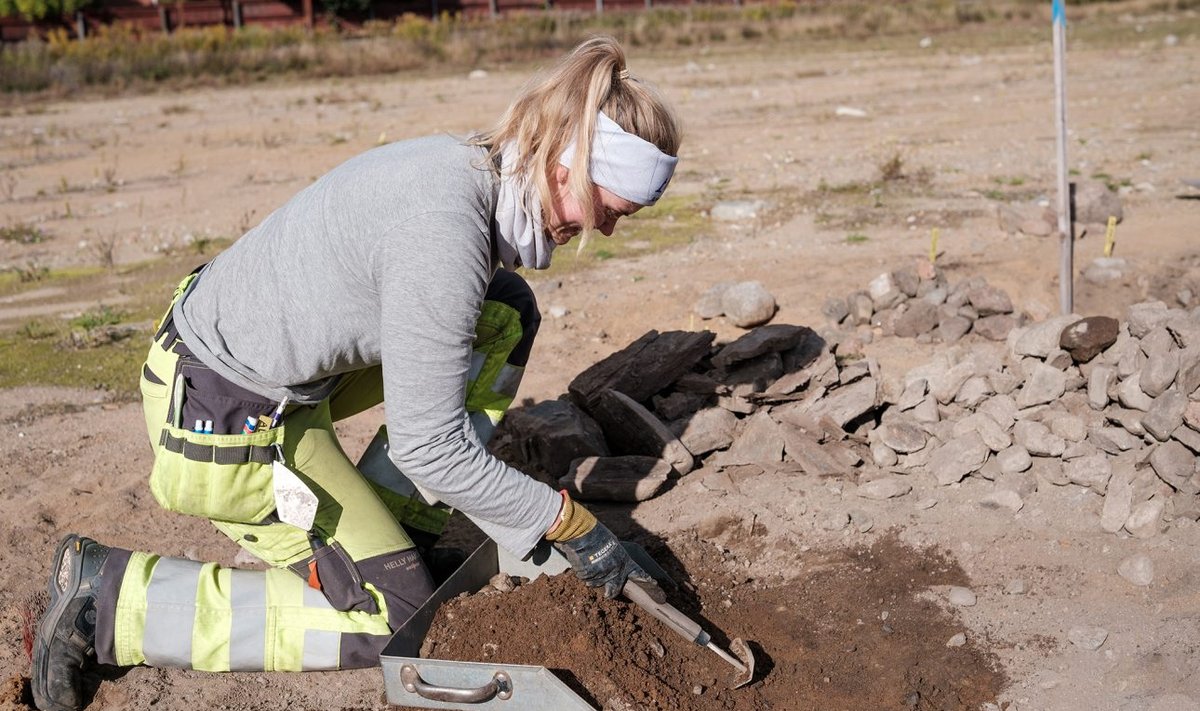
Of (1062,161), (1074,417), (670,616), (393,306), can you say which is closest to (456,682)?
(670,616)

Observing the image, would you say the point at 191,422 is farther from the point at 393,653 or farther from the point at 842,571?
the point at 842,571

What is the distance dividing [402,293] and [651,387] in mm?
1996

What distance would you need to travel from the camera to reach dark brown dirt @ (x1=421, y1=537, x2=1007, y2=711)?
109 inches

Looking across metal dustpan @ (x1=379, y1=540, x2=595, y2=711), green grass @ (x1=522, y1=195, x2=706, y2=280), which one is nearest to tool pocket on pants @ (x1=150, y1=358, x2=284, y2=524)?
metal dustpan @ (x1=379, y1=540, x2=595, y2=711)

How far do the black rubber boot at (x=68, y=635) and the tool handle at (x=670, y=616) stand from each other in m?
1.39

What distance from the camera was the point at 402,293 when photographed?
2.38 m

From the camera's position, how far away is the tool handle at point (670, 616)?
9.24 feet

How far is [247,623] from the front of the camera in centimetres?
297

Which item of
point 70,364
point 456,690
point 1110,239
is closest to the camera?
point 456,690

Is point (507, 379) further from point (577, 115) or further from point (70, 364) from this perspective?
point (70, 364)

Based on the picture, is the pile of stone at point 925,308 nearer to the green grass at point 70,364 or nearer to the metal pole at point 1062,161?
the metal pole at point 1062,161

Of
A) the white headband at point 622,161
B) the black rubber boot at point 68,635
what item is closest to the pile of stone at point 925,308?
the white headband at point 622,161

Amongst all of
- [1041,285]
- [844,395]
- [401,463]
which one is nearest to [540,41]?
[1041,285]

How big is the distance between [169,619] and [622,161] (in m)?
1.69
